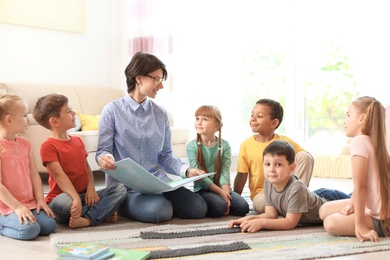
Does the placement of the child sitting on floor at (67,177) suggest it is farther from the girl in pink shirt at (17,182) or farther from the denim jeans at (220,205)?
the denim jeans at (220,205)

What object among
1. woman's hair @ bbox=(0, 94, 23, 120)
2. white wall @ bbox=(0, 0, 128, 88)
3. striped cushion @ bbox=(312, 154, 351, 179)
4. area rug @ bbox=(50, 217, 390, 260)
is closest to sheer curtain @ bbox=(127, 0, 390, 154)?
striped cushion @ bbox=(312, 154, 351, 179)

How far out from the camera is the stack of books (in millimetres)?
2021

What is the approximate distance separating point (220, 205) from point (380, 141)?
90cm

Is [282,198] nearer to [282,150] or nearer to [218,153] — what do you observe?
[282,150]

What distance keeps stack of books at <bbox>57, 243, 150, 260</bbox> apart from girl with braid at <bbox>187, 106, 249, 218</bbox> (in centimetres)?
96

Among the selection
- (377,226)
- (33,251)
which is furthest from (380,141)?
(33,251)

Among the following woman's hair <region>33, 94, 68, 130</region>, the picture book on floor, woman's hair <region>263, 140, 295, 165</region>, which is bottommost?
the picture book on floor

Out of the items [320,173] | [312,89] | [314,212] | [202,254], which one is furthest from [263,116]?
[312,89]

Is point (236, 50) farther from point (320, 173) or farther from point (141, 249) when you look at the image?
point (141, 249)

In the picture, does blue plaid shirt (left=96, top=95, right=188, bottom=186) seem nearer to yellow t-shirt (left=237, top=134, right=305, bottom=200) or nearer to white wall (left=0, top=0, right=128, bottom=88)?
yellow t-shirt (left=237, top=134, right=305, bottom=200)

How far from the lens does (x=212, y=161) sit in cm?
316

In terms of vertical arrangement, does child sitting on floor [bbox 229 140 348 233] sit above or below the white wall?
below

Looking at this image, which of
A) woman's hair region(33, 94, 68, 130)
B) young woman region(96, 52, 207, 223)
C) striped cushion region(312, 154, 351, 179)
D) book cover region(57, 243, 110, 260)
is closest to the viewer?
book cover region(57, 243, 110, 260)

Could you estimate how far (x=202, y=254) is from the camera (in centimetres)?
220
